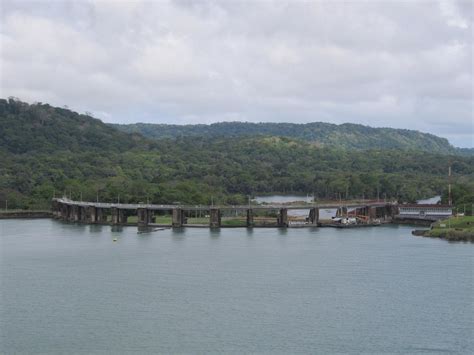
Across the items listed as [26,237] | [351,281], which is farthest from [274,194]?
[351,281]

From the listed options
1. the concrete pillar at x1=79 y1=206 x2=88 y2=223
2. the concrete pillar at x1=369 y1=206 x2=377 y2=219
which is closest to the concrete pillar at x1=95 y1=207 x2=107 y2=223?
the concrete pillar at x1=79 y1=206 x2=88 y2=223

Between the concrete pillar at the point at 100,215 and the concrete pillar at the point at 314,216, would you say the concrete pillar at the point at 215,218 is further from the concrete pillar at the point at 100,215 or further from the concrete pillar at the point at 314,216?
the concrete pillar at the point at 100,215

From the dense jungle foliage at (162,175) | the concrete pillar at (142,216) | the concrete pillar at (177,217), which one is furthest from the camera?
the dense jungle foliage at (162,175)

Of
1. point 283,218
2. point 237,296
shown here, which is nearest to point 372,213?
point 283,218

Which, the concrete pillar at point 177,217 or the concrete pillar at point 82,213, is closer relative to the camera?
the concrete pillar at point 177,217

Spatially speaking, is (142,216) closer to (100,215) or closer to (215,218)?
(215,218)

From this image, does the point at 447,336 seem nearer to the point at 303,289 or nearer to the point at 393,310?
the point at 393,310

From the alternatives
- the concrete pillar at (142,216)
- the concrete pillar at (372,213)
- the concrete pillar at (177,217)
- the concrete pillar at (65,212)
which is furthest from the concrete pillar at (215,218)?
the concrete pillar at (65,212)
